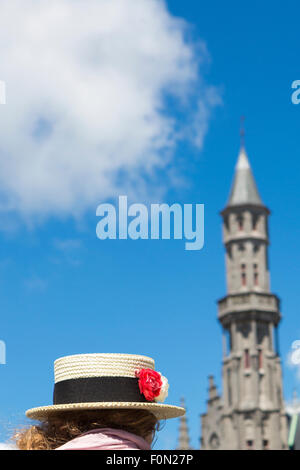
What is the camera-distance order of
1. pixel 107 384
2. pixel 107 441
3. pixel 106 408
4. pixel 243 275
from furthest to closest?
pixel 243 275 → pixel 107 384 → pixel 106 408 → pixel 107 441

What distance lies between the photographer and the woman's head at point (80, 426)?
132 inches

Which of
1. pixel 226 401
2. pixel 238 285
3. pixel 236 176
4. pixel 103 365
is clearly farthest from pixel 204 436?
pixel 103 365

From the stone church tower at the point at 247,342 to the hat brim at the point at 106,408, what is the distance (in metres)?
56.3

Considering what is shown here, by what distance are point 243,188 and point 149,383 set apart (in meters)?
61.7

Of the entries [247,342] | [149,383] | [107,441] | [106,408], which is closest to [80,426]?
[106,408]

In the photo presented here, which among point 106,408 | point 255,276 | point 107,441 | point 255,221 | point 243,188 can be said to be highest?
point 243,188

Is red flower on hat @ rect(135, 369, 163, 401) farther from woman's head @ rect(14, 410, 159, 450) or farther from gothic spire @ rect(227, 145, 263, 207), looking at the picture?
gothic spire @ rect(227, 145, 263, 207)

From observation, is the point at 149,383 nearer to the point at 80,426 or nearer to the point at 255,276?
the point at 80,426

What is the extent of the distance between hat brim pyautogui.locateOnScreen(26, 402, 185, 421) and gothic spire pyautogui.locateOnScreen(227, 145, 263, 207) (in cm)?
6078

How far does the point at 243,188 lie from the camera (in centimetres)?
6481

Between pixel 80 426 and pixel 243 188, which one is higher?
pixel 243 188

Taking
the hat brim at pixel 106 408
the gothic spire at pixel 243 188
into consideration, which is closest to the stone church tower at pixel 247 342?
the gothic spire at pixel 243 188
